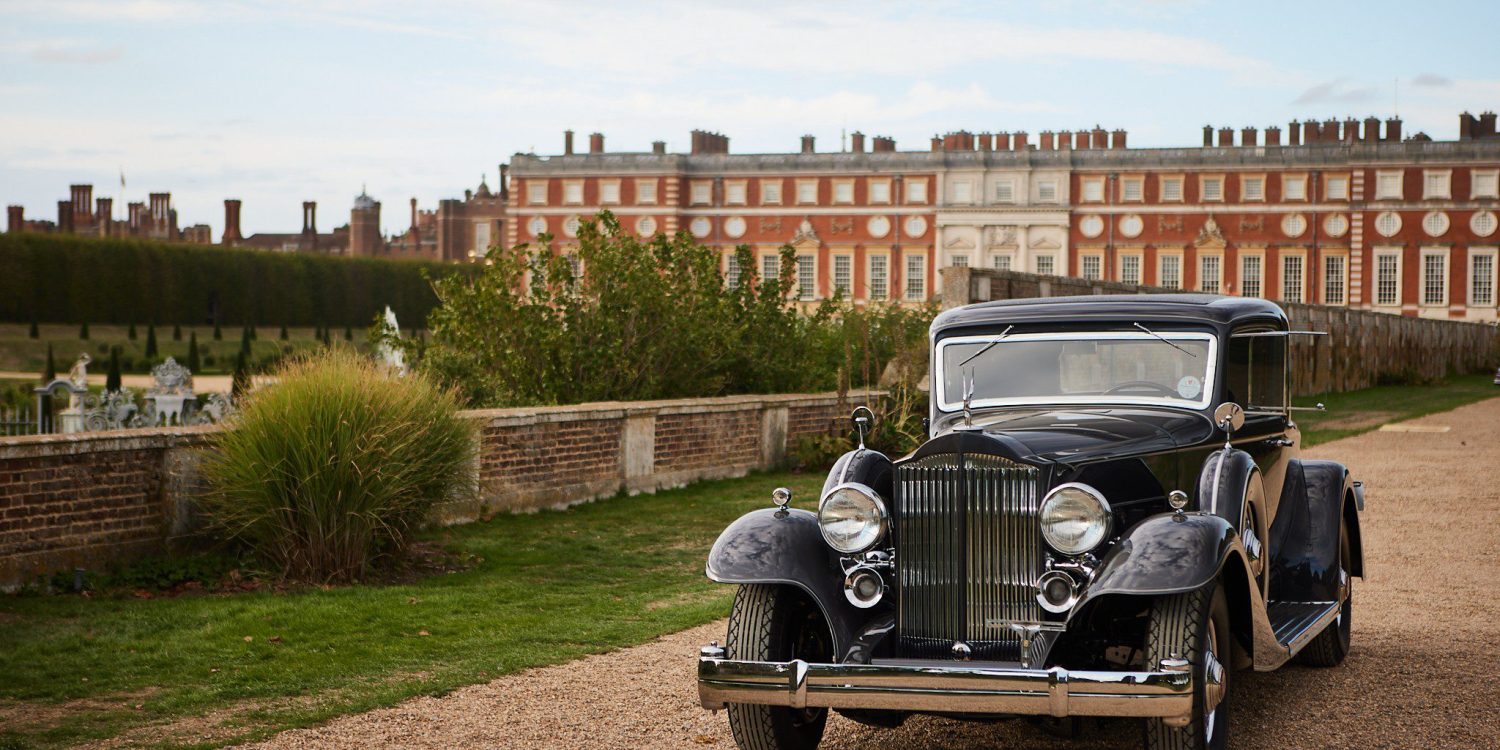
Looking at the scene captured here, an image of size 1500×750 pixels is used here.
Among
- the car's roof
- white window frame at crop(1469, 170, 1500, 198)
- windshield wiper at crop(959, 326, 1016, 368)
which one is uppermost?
white window frame at crop(1469, 170, 1500, 198)

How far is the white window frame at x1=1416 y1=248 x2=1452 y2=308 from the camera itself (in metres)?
72.8

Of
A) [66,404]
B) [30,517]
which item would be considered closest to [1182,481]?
[30,517]

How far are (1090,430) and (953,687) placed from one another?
1.50m

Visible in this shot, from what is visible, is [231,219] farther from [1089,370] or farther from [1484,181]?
[1089,370]

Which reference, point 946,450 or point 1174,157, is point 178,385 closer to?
point 946,450

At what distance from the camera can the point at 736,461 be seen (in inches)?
635

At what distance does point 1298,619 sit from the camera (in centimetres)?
A: 671

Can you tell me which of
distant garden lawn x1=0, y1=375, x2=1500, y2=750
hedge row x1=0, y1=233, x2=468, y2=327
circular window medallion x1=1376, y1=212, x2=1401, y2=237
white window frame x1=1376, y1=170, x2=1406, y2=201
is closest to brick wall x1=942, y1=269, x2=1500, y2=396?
distant garden lawn x1=0, y1=375, x2=1500, y2=750

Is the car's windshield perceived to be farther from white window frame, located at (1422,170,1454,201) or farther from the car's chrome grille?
white window frame, located at (1422,170,1454,201)

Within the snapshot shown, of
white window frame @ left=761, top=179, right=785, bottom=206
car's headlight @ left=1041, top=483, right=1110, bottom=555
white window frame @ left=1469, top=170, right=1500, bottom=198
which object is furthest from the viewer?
white window frame @ left=761, top=179, right=785, bottom=206

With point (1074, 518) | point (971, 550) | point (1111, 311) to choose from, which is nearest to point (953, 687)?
point (971, 550)

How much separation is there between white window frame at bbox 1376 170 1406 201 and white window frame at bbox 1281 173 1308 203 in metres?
3.44

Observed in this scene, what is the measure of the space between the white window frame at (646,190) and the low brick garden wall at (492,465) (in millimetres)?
69541

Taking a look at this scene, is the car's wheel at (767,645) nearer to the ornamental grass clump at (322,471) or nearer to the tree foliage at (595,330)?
the ornamental grass clump at (322,471)
